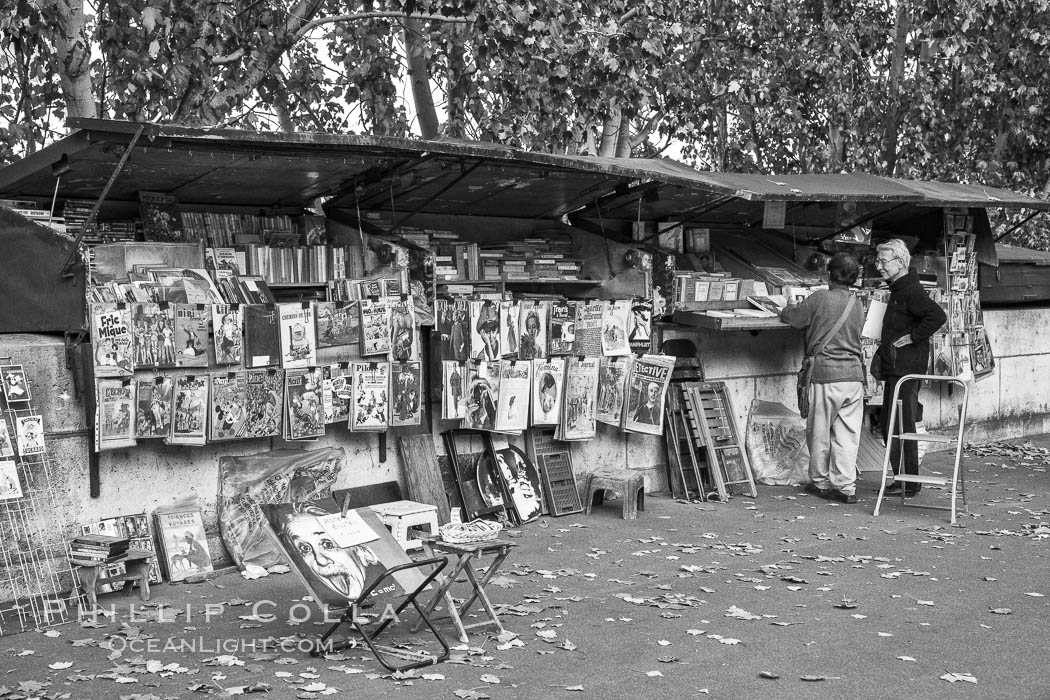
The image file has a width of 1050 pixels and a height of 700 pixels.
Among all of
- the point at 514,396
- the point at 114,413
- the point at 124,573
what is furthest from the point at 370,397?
the point at 124,573

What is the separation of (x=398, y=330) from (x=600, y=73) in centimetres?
561

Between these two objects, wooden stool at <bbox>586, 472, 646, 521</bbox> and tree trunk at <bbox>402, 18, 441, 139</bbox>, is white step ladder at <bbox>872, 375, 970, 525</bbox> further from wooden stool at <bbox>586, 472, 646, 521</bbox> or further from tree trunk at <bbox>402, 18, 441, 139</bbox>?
tree trunk at <bbox>402, 18, 441, 139</bbox>

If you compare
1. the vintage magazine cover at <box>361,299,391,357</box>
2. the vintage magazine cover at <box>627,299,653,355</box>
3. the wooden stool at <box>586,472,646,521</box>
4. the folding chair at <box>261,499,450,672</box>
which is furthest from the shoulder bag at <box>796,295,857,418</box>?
the folding chair at <box>261,499,450,672</box>

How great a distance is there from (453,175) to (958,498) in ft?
15.7

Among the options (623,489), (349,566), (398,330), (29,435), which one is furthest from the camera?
(623,489)

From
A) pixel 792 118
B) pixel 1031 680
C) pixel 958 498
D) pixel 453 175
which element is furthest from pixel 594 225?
pixel 792 118

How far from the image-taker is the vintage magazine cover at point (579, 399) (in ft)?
27.9

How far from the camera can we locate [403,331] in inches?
298

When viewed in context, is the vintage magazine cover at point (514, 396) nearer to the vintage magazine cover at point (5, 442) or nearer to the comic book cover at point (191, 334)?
the comic book cover at point (191, 334)

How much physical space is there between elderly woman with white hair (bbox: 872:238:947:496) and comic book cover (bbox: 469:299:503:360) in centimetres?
309

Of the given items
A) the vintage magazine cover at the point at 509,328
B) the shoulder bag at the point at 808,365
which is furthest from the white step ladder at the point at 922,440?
the vintage magazine cover at the point at 509,328

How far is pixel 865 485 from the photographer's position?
9.70 metres

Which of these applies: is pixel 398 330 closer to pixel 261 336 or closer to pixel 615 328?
pixel 261 336

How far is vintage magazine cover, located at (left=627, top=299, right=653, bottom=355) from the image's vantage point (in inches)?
356
